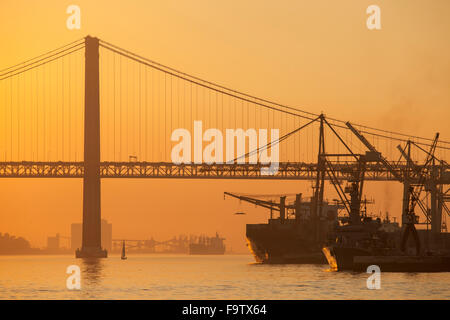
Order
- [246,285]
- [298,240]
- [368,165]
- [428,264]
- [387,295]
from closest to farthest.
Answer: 1. [387,295]
2. [246,285]
3. [428,264]
4. [298,240]
5. [368,165]

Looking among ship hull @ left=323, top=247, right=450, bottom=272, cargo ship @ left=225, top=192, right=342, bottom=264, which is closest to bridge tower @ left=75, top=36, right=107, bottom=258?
→ cargo ship @ left=225, top=192, right=342, bottom=264

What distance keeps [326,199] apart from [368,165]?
17901 millimetres

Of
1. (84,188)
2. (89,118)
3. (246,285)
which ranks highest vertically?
(89,118)

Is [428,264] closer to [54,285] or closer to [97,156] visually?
[54,285]

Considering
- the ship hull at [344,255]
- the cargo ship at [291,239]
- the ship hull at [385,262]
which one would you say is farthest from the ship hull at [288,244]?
the ship hull at [385,262]

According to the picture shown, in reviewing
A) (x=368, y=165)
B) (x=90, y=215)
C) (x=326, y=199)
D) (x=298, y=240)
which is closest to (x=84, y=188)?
(x=90, y=215)

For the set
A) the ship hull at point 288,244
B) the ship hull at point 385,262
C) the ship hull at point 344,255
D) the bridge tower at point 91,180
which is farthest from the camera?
the bridge tower at point 91,180

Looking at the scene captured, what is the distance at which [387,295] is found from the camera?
65.9 metres

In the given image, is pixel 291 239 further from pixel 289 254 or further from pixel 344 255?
pixel 344 255

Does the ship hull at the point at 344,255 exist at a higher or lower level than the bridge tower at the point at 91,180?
lower

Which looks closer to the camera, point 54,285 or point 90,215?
point 54,285

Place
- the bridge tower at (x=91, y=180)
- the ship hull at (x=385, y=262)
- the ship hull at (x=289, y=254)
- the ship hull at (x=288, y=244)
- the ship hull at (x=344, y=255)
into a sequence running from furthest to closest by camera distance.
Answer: the bridge tower at (x=91, y=180) < the ship hull at (x=288, y=244) < the ship hull at (x=289, y=254) < the ship hull at (x=344, y=255) < the ship hull at (x=385, y=262)

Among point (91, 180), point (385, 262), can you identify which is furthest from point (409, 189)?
point (91, 180)

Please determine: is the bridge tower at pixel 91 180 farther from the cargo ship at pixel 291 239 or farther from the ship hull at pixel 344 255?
the ship hull at pixel 344 255
